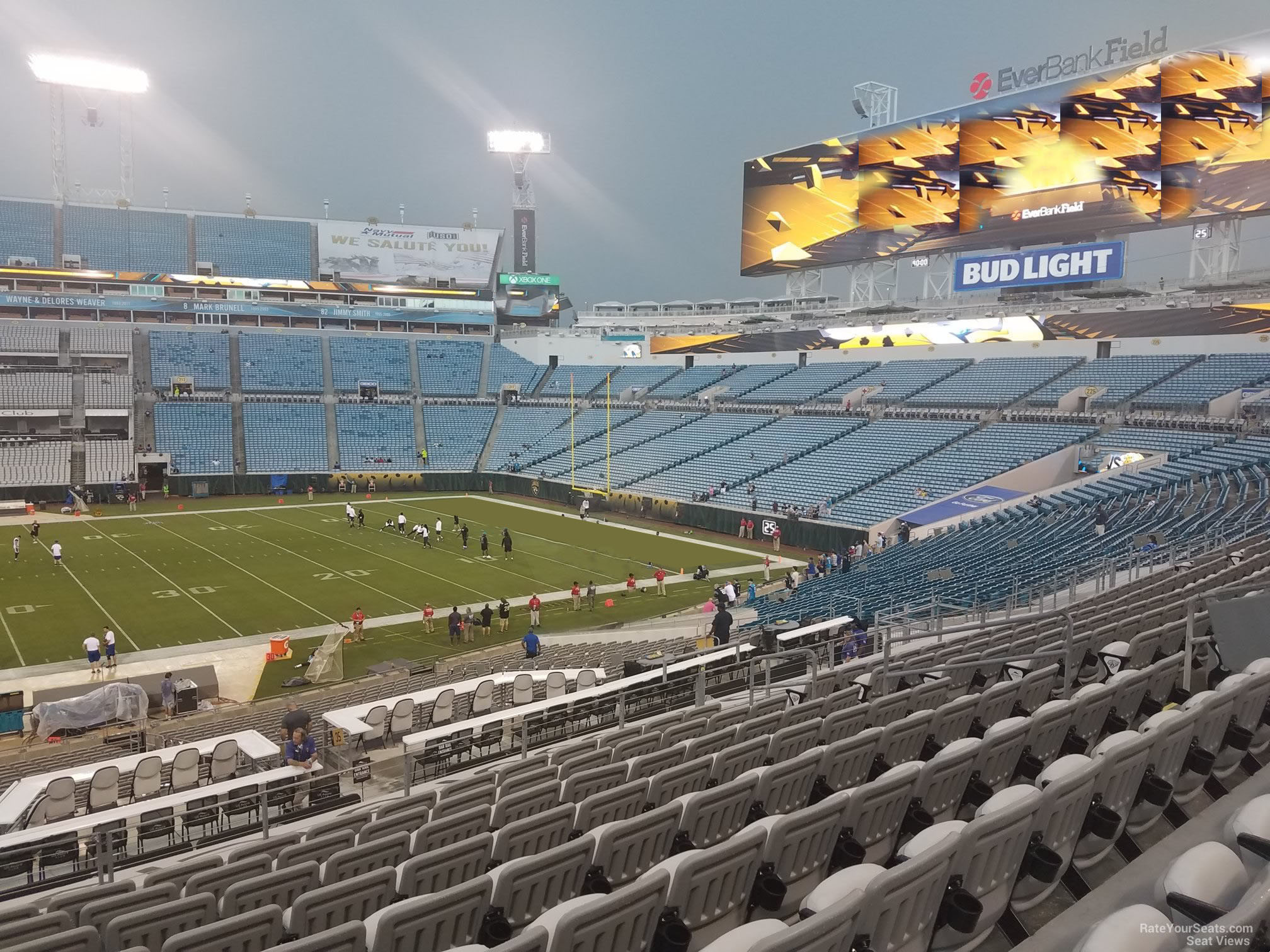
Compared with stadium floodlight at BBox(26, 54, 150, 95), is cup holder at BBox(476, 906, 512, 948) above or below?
below

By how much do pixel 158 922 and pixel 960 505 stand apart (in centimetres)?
3126

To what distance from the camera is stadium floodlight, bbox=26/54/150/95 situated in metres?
62.3

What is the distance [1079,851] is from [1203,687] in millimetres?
3919

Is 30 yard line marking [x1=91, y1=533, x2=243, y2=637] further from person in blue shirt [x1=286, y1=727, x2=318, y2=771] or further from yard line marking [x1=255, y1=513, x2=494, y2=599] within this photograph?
person in blue shirt [x1=286, y1=727, x2=318, y2=771]

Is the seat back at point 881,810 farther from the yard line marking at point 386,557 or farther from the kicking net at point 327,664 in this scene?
the yard line marking at point 386,557

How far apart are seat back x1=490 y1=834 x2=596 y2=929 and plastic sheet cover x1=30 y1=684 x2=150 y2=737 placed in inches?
569

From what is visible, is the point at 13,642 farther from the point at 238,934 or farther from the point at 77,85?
the point at 77,85

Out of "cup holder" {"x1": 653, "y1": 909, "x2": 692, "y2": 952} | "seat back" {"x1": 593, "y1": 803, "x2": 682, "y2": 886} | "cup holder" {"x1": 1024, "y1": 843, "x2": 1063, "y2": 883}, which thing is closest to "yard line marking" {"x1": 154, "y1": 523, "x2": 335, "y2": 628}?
"seat back" {"x1": 593, "y1": 803, "x2": 682, "y2": 886}

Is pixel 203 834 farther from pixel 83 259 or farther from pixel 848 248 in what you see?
pixel 83 259

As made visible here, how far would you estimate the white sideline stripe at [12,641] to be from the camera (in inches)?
818

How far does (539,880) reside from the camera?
164 inches

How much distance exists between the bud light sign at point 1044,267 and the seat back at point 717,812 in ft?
122

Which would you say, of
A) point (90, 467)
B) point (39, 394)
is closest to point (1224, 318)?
point (90, 467)

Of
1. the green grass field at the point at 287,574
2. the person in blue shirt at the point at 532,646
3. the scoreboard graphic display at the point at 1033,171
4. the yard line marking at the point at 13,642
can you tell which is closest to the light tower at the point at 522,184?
the scoreboard graphic display at the point at 1033,171
